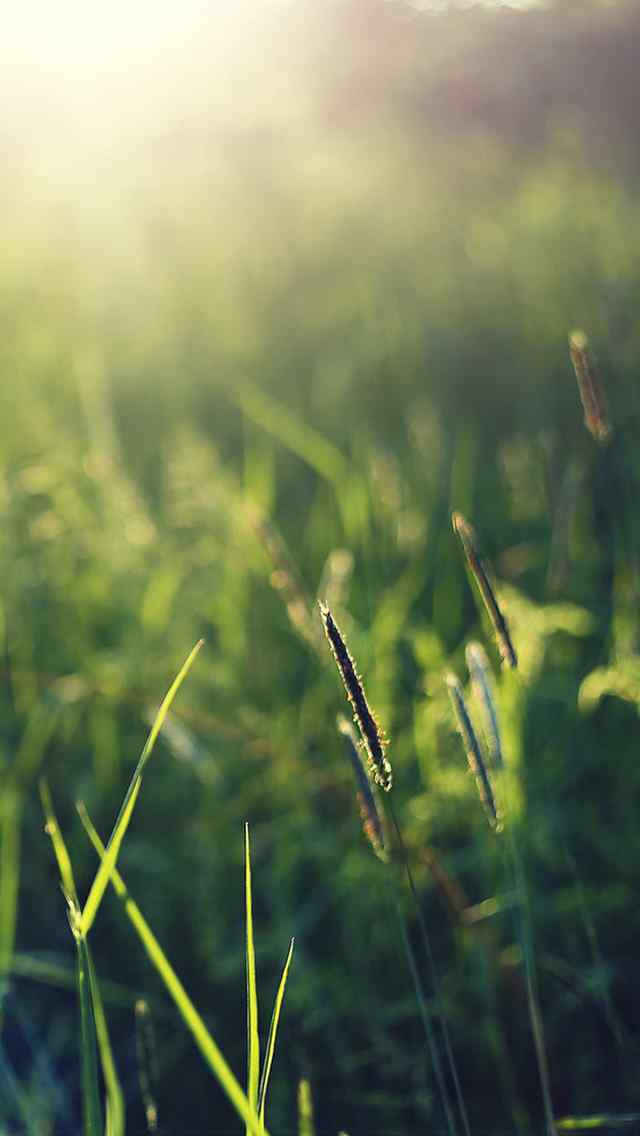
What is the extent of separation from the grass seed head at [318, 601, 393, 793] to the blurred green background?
0.41 m

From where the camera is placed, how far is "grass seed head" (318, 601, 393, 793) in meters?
0.53

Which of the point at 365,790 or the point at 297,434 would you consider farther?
the point at 297,434

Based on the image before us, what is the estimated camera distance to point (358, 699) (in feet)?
1.80

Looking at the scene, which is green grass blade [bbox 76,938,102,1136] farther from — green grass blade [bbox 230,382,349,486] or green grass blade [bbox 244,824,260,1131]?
green grass blade [bbox 230,382,349,486]

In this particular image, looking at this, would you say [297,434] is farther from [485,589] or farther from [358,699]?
[358,699]

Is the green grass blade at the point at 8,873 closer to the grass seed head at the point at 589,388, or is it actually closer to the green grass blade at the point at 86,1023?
the green grass blade at the point at 86,1023

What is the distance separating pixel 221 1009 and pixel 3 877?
1.13ft

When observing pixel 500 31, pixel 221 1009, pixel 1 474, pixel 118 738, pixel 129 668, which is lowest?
pixel 221 1009

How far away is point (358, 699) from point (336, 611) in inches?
33.2

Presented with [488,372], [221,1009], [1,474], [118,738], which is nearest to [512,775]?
[221,1009]

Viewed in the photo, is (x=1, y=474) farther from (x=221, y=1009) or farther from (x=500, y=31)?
(x=500, y=31)

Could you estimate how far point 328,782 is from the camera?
137 cm

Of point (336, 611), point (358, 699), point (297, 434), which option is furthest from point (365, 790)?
point (297, 434)

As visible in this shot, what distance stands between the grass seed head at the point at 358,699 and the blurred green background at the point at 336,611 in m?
0.41
